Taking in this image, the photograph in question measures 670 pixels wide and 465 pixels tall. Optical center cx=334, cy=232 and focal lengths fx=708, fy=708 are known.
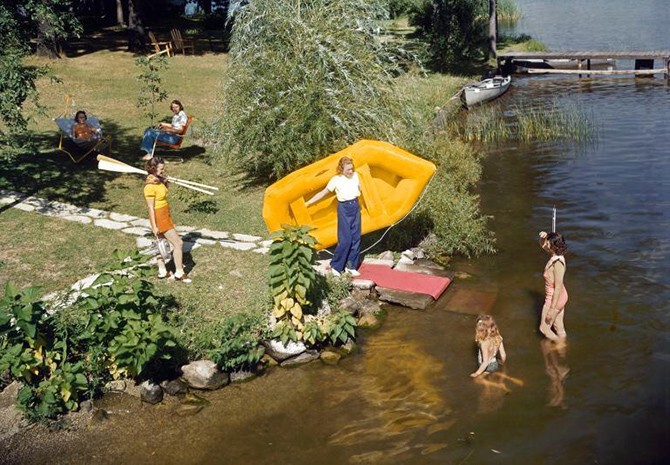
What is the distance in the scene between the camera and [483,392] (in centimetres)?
909

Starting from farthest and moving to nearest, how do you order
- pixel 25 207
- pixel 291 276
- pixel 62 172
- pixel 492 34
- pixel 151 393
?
pixel 492 34, pixel 62 172, pixel 25 207, pixel 291 276, pixel 151 393

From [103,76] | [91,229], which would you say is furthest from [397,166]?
[103,76]

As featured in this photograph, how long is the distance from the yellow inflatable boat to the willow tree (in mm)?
2354

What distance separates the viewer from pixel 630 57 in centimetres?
3109

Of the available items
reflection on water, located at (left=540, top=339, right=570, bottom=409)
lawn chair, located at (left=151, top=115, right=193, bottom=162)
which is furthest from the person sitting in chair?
reflection on water, located at (left=540, top=339, right=570, bottom=409)

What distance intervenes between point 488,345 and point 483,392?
2.04 ft

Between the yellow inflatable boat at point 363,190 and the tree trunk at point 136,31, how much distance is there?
20876 millimetres

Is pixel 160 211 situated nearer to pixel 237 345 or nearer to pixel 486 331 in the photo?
pixel 237 345

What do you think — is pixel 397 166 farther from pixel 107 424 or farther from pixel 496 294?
pixel 107 424

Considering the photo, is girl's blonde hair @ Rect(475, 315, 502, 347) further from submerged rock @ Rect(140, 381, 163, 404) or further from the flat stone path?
the flat stone path

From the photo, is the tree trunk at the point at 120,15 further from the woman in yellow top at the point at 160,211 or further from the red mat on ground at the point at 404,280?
the red mat on ground at the point at 404,280

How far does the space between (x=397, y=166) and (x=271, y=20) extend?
5.13 meters

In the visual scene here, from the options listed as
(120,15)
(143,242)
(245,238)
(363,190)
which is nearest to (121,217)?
(143,242)

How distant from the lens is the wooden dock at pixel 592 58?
30.7 m
